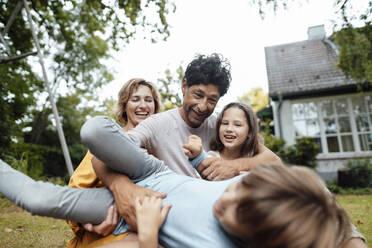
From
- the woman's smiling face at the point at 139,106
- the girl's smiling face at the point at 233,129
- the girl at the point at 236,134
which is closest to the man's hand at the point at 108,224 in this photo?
the girl at the point at 236,134

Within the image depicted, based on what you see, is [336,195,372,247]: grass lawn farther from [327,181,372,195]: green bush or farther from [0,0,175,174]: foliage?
[0,0,175,174]: foliage

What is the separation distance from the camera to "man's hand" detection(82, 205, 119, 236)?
1.71 m

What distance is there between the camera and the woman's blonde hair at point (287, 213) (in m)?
1.09

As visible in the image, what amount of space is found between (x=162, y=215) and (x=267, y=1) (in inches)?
175

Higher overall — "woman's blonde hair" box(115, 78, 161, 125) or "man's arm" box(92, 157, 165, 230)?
"woman's blonde hair" box(115, 78, 161, 125)

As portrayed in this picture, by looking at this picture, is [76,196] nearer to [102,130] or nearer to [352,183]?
[102,130]

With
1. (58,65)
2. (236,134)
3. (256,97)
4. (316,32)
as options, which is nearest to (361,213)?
(236,134)

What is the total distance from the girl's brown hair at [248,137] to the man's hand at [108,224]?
1419mm

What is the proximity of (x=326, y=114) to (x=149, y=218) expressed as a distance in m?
10.6

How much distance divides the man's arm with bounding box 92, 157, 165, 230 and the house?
9615 mm

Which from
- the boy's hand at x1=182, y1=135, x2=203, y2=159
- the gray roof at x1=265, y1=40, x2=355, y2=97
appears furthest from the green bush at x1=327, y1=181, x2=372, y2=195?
the boy's hand at x1=182, y1=135, x2=203, y2=159

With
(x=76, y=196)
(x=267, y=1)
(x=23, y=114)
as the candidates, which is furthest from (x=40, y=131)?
(x=76, y=196)

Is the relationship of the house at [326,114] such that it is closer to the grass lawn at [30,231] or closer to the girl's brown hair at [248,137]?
the girl's brown hair at [248,137]

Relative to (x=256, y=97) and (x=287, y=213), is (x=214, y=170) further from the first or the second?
(x=256, y=97)
